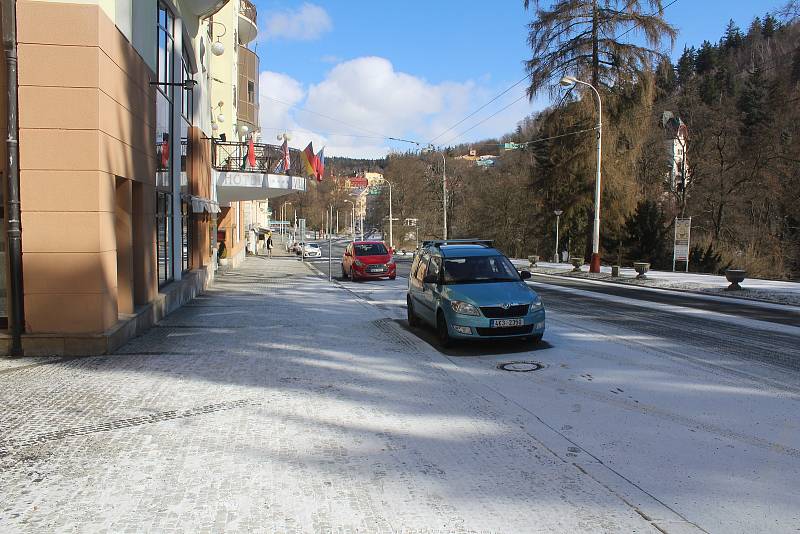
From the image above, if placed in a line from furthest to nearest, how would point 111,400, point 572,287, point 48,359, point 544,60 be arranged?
1. point 544,60
2. point 572,287
3. point 48,359
4. point 111,400

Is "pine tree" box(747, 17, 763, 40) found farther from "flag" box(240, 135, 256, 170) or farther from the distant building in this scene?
"flag" box(240, 135, 256, 170)

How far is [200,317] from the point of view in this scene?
13.9 metres

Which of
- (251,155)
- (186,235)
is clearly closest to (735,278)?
(186,235)

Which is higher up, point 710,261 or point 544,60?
point 544,60

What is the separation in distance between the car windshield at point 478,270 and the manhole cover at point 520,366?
2049 mm

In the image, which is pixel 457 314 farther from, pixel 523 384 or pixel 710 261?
pixel 710 261

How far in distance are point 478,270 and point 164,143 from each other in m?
7.98

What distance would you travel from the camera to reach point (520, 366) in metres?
8.63

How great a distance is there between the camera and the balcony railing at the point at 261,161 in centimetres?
2915

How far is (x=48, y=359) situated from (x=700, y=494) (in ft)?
26.4

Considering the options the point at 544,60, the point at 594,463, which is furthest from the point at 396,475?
the point at 544,60

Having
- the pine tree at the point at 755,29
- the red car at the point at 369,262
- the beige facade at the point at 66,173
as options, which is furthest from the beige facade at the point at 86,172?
the pine tree at the point at 755,29

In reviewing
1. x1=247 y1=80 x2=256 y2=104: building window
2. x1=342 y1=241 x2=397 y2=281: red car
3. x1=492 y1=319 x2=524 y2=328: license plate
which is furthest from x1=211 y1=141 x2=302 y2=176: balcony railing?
x1=492 y1=319 x2=524 y2=328: license plate

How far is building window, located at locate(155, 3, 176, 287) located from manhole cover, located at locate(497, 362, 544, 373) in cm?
846
